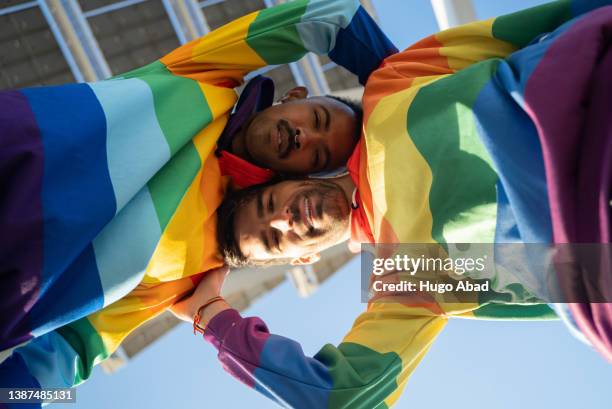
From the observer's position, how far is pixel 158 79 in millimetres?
1460

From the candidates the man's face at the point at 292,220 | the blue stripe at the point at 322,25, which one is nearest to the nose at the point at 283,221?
the man's face at the point at 292,220

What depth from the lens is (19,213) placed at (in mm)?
1040

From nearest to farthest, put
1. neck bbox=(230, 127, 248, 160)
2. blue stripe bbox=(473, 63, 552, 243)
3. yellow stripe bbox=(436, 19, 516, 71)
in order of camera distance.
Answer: blue stripe bbox=(473, 63, 552, 243) → yellow stripe bbox=(436, 19, 516, 71) → neck bbox=(230, 127, 248, 160)

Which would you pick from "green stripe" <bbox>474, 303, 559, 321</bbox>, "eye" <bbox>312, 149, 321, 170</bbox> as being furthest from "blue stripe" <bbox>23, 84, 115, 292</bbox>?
"green stripe" <bbox>474, 303, 559, 321</bbox>

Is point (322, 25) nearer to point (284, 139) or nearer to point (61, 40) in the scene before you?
point (284, 139)

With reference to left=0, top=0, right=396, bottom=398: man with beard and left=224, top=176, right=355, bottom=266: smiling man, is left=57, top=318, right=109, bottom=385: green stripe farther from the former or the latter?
left=224, top=176, right=355, bottom=266: smiling man

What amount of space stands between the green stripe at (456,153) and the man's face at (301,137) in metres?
0.40

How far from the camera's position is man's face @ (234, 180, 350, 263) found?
4.85ft

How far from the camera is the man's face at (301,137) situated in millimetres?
1569

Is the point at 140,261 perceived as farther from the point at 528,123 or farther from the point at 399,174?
the point at 528,123

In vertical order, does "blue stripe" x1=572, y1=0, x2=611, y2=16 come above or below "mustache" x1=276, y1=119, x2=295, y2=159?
above

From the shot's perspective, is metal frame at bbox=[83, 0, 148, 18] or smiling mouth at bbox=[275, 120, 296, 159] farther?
metal frame at bbox=[83, 0, 148, 18]

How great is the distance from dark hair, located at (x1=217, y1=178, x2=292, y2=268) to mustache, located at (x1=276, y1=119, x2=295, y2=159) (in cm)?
10

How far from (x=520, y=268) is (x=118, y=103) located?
1036 mm
